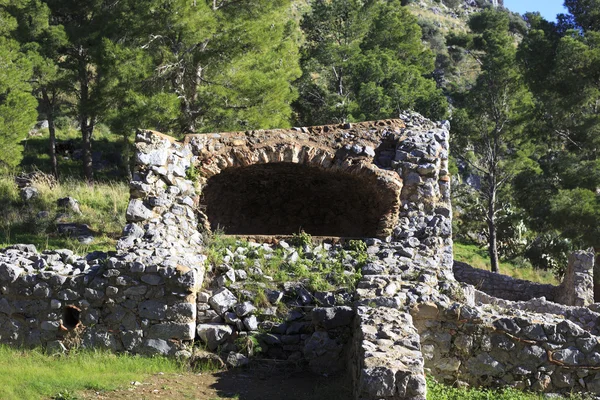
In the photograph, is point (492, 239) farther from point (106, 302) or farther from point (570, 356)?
point (106, 302)

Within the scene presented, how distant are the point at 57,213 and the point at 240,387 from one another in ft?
38.4

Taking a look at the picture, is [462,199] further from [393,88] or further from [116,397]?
[116,397]

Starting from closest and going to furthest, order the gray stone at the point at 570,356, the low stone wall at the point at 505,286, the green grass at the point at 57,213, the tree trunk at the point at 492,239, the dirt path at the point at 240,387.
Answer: the dirt path at the point at 240,387
the gray stone at the point at 570,356
the green grass at the point at 57,213
the low stone wall at the point at 505,286
the tree trunk at the point at 492,239

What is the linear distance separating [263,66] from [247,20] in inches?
57.3

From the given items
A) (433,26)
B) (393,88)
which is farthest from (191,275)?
(433,26)

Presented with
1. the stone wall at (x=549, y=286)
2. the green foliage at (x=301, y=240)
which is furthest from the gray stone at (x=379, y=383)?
the stone wall at (x=549, y=286)

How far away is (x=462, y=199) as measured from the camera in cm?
3228

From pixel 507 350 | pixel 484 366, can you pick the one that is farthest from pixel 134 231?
pixel 507 350

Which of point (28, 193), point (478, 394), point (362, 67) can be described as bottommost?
point (478, 394)

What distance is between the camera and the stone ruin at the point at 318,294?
26.8 feet

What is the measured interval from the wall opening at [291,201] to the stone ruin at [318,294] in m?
0.17

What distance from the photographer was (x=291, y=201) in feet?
45.9

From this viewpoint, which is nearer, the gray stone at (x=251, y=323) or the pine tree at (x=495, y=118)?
the gray stone at (x=251, y=323)

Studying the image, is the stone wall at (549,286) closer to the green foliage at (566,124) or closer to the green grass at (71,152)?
the green foliage at (566,124)
